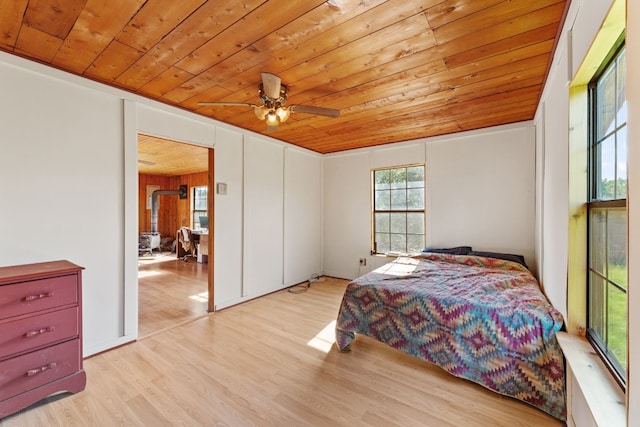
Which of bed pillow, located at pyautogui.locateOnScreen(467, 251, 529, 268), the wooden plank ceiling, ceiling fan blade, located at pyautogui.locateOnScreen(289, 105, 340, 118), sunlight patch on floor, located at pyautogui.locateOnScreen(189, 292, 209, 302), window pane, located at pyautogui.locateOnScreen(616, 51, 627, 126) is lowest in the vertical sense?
sunlight patch on floor, located at pyautogui.locateOnScreen(189, 292, 209, 302)

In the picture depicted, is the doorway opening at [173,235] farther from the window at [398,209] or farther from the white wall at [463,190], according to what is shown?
the window at [398,209]

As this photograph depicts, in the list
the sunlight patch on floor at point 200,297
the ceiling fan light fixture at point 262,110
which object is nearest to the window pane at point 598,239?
the ceiling fan light fixture at point 262,110

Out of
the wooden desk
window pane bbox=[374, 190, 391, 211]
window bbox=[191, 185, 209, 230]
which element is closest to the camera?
window pane bbox=[374, 190, 391, 211]

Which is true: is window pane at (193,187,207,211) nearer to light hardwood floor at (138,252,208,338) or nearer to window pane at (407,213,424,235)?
light hardwood floor at (138,252,208,338)

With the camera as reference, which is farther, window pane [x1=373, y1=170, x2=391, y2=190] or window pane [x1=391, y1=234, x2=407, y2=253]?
window pane [x1=373, y1=170, x2=391, y2=190]

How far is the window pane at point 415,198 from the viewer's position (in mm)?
4355

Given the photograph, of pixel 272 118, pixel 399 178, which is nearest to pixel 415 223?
pixel 399 178

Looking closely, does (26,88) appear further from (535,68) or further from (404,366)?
(535,68)

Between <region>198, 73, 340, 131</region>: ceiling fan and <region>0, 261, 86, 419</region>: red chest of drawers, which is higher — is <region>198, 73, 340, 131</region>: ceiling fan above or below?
above

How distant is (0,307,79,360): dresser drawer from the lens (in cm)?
168

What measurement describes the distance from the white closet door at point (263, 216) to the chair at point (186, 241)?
3663 millimetres

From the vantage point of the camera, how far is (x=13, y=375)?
168 cm

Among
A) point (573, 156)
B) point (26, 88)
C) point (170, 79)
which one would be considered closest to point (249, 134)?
point (170, 79)

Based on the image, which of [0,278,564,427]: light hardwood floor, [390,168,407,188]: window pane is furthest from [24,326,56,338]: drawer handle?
[390,168,407,188]: window pane
